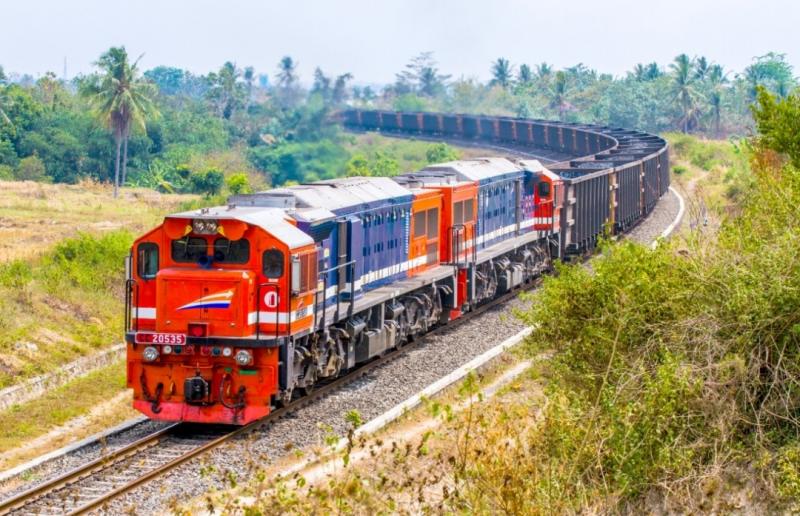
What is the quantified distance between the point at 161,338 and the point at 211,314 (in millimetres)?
743

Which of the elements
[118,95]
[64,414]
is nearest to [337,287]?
[64,414]

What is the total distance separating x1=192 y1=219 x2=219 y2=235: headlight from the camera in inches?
640

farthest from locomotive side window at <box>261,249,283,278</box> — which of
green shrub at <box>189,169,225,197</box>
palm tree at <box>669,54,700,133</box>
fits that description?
palm tree at <box>669,54,700,133</box>

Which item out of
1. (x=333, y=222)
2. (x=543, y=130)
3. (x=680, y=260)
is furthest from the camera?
(x=543, y=130)

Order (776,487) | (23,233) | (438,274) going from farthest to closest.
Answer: (23,233) → (438,274) → (776,487)

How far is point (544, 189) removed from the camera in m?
31.8

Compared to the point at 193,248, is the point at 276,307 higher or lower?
lower

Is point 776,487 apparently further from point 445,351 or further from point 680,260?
point 445,351

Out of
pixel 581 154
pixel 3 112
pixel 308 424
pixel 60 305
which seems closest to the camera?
pixel 308 424

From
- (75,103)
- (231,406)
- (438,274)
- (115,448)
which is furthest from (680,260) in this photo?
(75,103)

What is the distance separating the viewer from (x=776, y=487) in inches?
450

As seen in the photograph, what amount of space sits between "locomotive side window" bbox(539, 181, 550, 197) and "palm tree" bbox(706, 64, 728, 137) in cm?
8751

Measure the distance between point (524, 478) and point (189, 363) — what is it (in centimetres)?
724

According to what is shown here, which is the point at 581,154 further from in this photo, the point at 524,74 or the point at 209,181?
the point at 524,74
